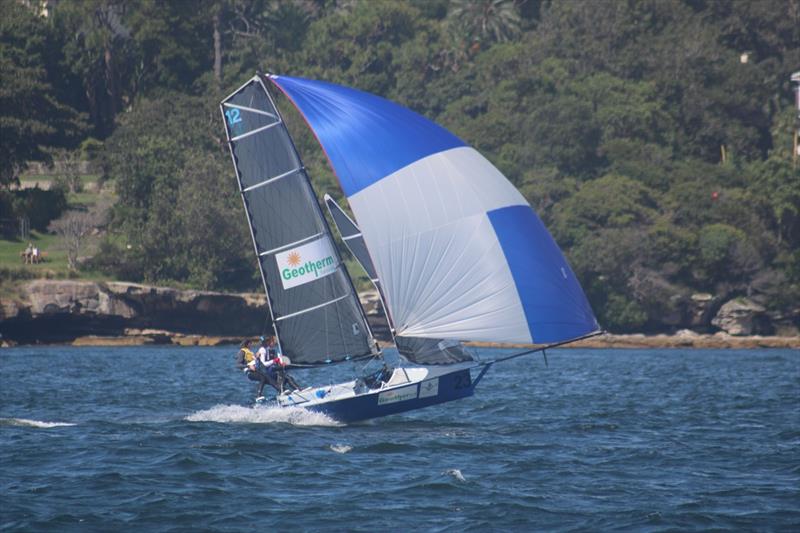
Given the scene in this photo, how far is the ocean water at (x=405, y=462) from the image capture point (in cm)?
1584

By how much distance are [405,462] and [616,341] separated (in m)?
45.2

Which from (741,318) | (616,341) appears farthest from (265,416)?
(741,318)

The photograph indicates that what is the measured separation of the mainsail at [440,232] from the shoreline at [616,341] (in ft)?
125

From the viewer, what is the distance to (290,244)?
23.9 m

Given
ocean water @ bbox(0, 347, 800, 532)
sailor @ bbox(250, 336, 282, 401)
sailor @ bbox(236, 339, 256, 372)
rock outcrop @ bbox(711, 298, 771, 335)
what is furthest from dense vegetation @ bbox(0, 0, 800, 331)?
sailor @ bbox(250, 336, 282, 401)

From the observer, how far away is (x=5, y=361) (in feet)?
141

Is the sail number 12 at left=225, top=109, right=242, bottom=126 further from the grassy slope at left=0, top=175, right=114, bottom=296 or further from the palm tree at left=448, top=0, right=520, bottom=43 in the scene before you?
the palm tree at left=448, top=0, right=520, bottom=43

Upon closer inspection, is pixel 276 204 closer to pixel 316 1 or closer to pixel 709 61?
pixel 709 61

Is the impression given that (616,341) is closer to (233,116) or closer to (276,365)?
(276,365)

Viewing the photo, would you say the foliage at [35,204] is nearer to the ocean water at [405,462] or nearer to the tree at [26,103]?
the tree at [26,103]

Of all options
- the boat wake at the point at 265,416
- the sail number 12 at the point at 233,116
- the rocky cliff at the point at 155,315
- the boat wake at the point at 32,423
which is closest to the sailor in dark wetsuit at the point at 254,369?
the boat wake at the point at 265,416


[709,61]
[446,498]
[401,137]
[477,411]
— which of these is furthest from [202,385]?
[709,61]

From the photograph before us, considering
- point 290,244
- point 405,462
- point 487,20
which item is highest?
point 487,20

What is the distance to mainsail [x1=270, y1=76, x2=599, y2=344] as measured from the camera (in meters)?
22.1
